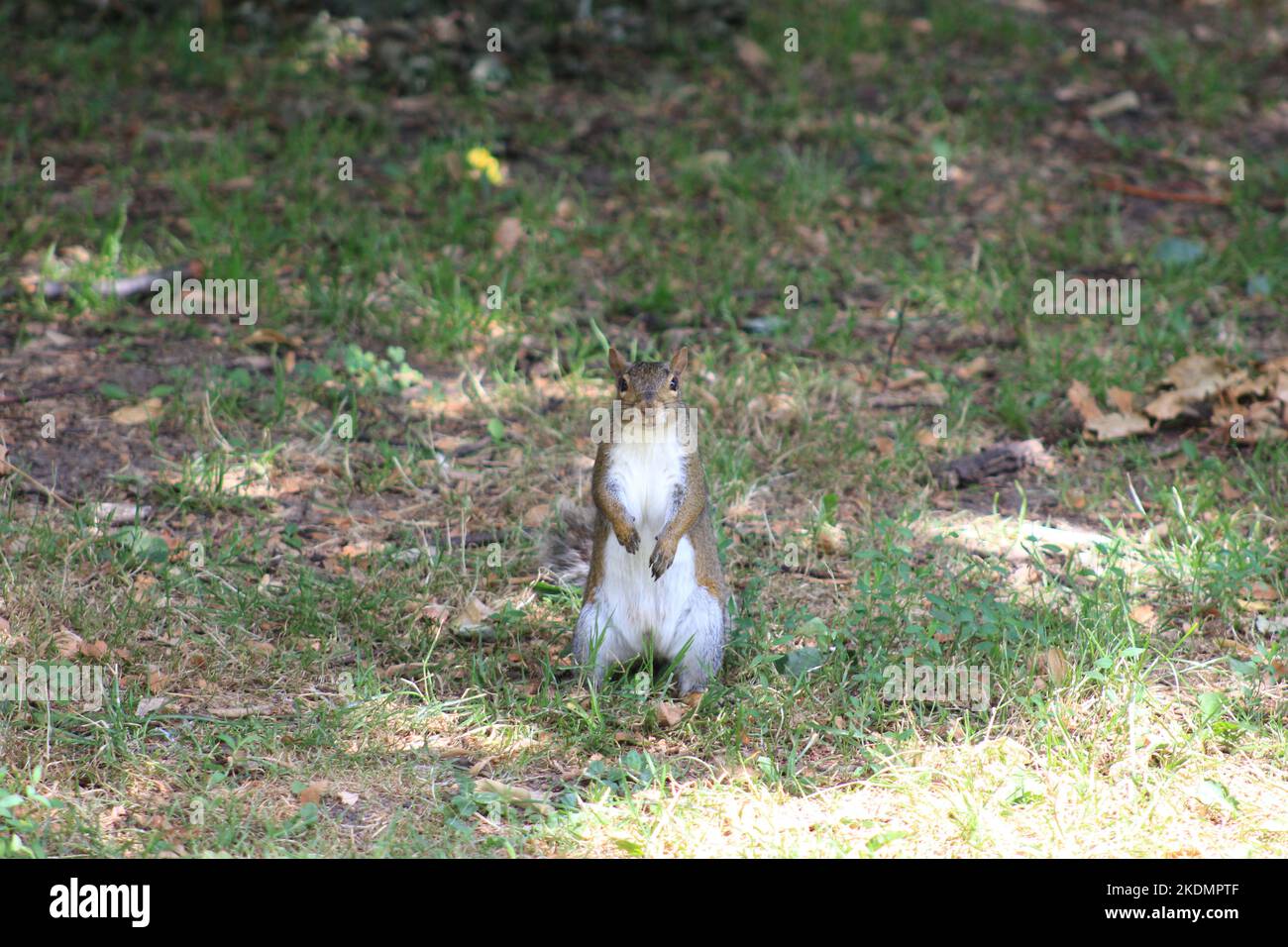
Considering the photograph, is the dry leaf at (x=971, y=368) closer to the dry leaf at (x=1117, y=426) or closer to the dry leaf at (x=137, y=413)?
the dry leaf at (x=1117, y=426)

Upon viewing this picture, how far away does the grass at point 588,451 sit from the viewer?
3.71 meters

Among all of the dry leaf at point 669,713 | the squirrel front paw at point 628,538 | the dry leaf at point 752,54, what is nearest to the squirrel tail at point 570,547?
the squirrel front paw at point 628,538

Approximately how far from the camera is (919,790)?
3.66 m

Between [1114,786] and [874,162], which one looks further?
[874,162]

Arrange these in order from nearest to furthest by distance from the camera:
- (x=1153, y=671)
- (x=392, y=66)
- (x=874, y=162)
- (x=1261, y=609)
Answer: (x=1153, y=671) < (x=1261, y=609) < (x=874, y=162) < (x=392, y=66)

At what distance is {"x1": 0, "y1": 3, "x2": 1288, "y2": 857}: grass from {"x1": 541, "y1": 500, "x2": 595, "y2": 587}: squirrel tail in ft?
0.29

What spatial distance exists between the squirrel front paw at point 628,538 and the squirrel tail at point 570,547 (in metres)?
0.59

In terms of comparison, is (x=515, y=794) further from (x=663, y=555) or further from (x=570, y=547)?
(x=570, y=547)

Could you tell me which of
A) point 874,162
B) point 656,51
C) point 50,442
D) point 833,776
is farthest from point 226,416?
point 656,51

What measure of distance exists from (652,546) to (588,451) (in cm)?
141

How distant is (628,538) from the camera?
407 centimetres

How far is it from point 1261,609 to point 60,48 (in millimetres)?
7041

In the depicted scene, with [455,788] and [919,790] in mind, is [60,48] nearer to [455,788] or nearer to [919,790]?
[455,788]

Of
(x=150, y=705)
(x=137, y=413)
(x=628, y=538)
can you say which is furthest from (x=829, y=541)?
(x=137, y=413)
